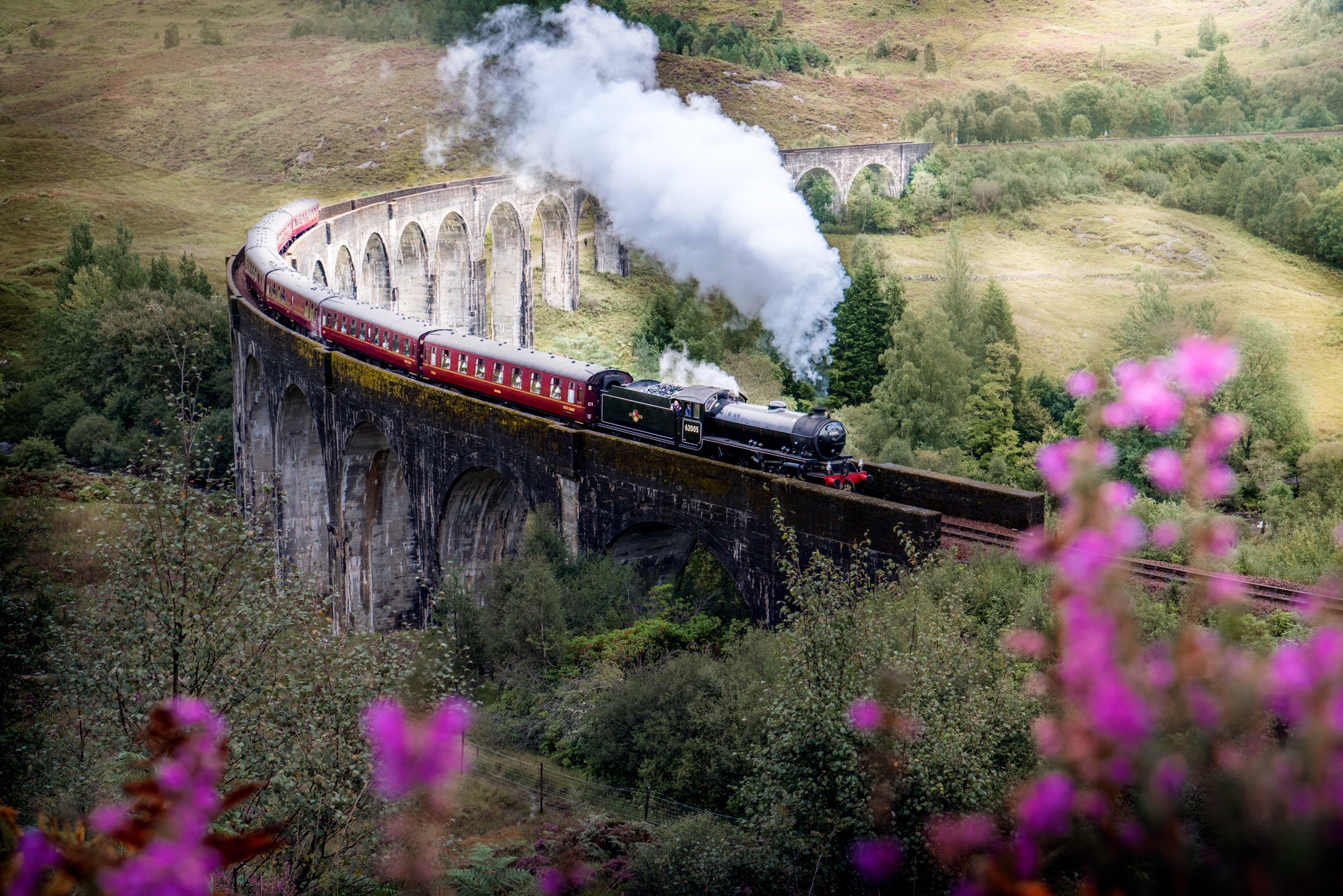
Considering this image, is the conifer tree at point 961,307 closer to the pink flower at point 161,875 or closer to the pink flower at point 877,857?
the pink flower at point 877,857

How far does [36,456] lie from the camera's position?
4706 cm

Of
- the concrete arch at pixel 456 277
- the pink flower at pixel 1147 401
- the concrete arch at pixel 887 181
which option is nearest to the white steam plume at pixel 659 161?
the concrete arch at pixel 456 277

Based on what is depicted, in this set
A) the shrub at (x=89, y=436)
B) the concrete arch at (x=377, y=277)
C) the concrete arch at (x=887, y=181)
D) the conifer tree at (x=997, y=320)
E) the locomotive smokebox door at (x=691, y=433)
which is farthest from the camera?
the concrete arch at (x=887, y=181)

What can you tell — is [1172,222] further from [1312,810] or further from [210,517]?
[1312,810]

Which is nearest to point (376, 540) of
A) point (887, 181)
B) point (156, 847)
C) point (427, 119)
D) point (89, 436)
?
point (89, 436)

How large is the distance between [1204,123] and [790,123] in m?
31.6

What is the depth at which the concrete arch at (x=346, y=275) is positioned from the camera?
164 ft

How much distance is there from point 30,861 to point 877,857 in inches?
350

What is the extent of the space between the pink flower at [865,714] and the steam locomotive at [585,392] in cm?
907

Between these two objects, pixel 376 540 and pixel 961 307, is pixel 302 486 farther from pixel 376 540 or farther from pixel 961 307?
pixel 961 307

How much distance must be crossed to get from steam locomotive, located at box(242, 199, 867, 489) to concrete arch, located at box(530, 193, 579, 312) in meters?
30.6

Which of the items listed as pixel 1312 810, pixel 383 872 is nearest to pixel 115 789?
pixel 383 872

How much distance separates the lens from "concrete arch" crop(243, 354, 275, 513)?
38.0m

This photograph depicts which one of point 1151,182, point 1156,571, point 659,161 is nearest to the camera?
point 1156,571
